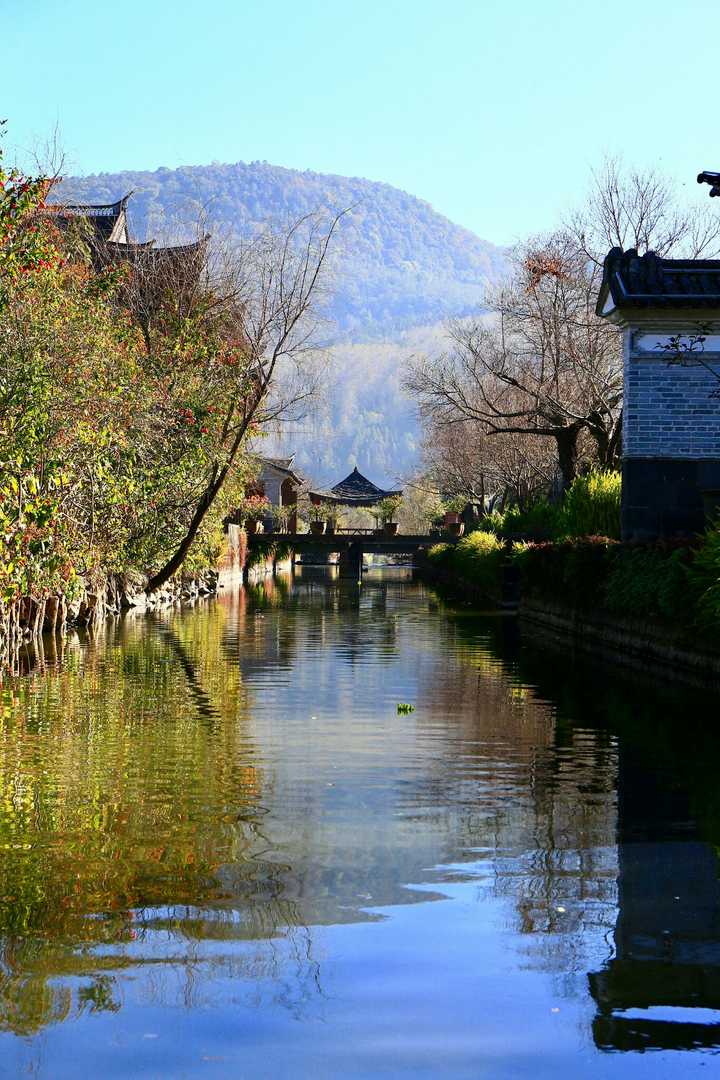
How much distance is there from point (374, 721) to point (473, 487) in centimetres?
6410

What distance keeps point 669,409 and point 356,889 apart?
70.8 ft

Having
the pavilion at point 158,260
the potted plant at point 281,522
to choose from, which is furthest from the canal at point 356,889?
the potted plant at point 281,522

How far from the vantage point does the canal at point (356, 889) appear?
5.38 metres

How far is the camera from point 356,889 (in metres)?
7.75

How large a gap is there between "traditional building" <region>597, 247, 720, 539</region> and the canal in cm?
1136

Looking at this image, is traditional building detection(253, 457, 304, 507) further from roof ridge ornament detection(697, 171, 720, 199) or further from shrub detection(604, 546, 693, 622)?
shrub detection(604, 546, 693, 622)

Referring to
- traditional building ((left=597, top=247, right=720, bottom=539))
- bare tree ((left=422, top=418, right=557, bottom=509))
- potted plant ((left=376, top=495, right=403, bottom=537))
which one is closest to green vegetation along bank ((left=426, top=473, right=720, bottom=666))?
traditional building ((left=597, top=247, right=720, bottom=539))

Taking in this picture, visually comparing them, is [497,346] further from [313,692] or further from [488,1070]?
[488,1070]

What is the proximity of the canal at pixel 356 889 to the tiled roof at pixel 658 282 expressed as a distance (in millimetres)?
12557

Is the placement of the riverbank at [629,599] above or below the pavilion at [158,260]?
below

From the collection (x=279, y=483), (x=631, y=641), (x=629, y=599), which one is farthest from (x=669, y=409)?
(x=279, y=483)

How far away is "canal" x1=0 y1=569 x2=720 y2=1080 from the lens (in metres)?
5.38

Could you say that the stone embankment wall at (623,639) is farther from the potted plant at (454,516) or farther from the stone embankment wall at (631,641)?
the potted plant at (454,516)

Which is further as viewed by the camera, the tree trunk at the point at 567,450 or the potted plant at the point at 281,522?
the potted plant at the point at 281,522
